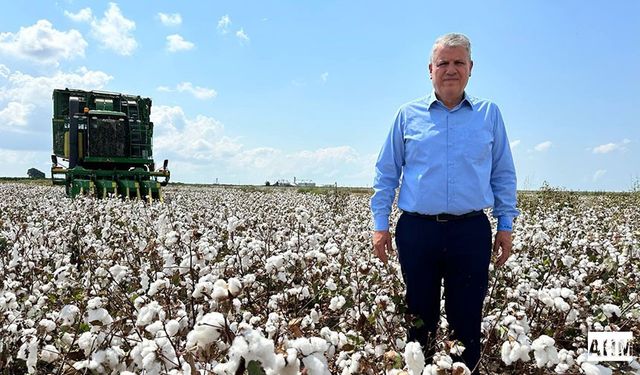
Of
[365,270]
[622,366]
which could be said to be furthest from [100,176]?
[622,366]

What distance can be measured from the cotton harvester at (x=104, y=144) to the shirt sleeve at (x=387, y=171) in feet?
41.5

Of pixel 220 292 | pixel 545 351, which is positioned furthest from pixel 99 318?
pixel 545 351

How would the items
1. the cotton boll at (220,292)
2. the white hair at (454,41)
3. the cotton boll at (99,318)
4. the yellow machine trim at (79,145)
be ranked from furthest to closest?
the yellow machine trim at (79,145)
the white hair at (454,41)
the cotton boll at (99,318)
the cotton boll at (220,292)

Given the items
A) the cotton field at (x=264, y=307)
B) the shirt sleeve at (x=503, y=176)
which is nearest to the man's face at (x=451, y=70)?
the shirt sleeve at (x=503, y=176)

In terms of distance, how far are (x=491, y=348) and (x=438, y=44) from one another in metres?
2.10

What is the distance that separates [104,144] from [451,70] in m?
15.4

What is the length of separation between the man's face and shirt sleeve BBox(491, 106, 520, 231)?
34 centimetres

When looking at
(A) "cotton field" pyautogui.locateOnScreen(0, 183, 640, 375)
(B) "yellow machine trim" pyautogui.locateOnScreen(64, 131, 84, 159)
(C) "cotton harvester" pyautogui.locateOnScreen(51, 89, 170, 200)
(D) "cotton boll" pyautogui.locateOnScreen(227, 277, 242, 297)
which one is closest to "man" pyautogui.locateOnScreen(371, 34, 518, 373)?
(A) "cotton field" pyautogui.locateOnScreen(0, 183, 640, 375)

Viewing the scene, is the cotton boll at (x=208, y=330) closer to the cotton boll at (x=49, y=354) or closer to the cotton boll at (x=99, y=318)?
the cotton boll at (x=99, y=318)

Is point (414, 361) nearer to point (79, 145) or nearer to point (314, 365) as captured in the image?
point (314, 365)

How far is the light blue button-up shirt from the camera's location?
3287 millimetres

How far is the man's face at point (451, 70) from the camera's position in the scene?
3.23 meters

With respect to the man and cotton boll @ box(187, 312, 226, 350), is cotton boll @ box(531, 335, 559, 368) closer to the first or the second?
the man

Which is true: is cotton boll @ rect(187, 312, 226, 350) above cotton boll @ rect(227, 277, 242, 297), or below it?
below
